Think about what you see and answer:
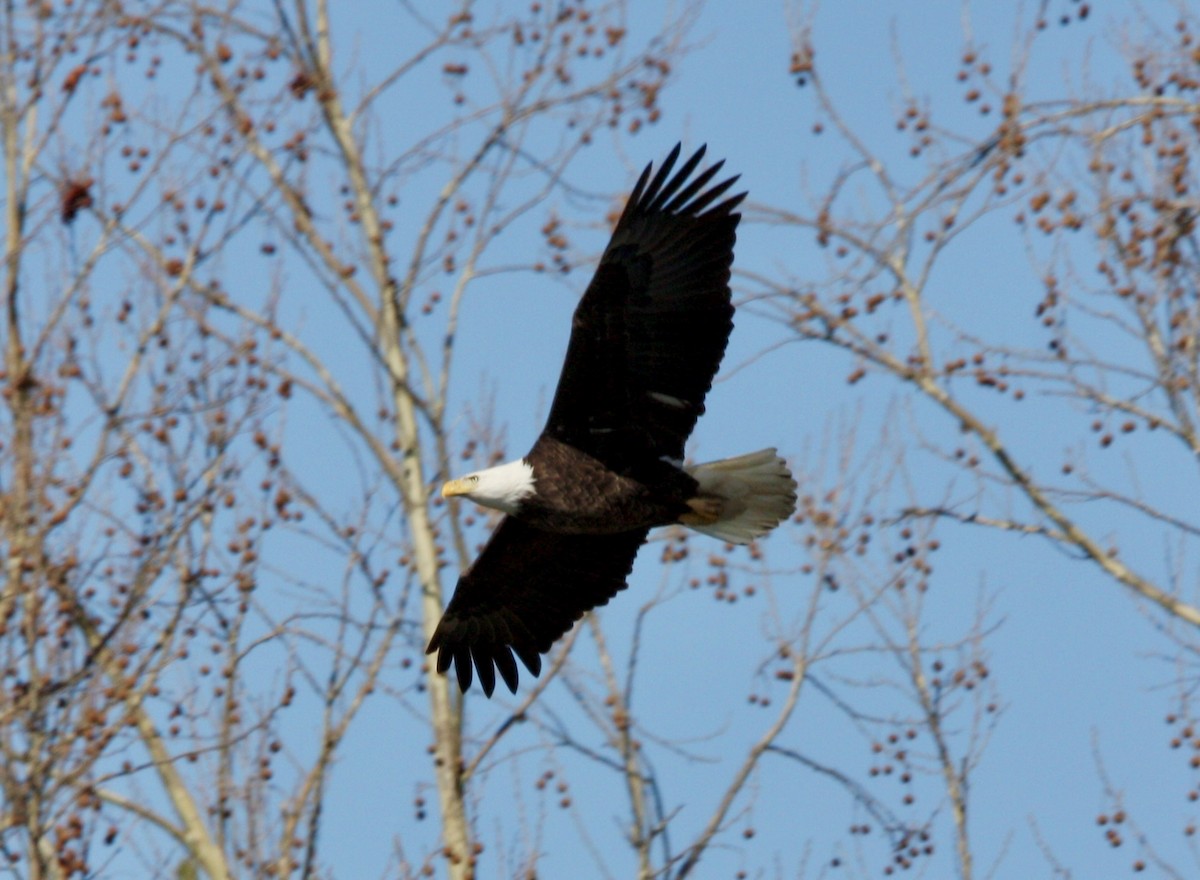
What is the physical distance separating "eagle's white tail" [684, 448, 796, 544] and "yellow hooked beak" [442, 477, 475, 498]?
3.04ft

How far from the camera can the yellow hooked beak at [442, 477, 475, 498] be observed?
7215 mm

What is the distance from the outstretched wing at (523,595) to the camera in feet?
26.1

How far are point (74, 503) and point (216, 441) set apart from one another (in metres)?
0.66

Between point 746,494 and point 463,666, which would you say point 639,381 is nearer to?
point 746,494

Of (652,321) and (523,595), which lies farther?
(523,595)

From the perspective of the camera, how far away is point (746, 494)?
7.73m

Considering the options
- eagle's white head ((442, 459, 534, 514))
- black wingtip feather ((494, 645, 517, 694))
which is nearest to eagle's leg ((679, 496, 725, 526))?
eagle's white head ((442, 459, 534, 514))

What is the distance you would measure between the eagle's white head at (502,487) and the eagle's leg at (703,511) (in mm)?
818

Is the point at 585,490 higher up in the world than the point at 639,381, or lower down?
lower down

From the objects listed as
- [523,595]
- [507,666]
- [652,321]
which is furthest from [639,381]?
[507,666]

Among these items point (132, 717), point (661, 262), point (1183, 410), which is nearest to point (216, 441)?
point (132, 717)

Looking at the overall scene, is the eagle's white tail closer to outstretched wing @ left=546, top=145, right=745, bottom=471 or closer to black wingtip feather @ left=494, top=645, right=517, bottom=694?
outstretched wing @ left=546, top=145, right=745, bottom=471

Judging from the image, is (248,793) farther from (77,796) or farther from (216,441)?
(216,441)

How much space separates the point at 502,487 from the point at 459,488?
0.75ft
